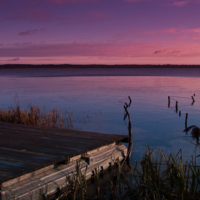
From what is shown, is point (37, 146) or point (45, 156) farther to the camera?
point (37, 146)

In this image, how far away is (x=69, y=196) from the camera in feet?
13.4

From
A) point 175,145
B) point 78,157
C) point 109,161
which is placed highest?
point 78,157

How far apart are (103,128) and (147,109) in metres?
6.35

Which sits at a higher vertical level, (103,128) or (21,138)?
(21,138)

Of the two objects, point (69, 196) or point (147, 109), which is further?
point (147, 109)

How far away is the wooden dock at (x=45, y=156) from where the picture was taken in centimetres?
370

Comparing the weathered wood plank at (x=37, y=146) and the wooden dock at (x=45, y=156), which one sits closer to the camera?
the wooden dock at (x=45, y=156)

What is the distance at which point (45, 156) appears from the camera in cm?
452

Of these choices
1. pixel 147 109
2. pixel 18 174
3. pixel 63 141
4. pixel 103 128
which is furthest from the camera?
pixel 147 109

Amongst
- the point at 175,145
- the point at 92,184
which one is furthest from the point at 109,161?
the point at 175,145

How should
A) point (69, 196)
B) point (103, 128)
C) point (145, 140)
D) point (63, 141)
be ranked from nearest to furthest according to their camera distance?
point (69, 196), point (63, 141), point (145, 140), point (103, 128)

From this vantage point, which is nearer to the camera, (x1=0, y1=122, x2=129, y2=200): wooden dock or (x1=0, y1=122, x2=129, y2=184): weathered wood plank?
(x1=0, y1=122, x2=129, y2=200): wooden dock

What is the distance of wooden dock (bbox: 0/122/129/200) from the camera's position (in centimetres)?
370

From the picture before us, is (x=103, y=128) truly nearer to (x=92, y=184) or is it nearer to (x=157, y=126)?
(x=157, y=126)
